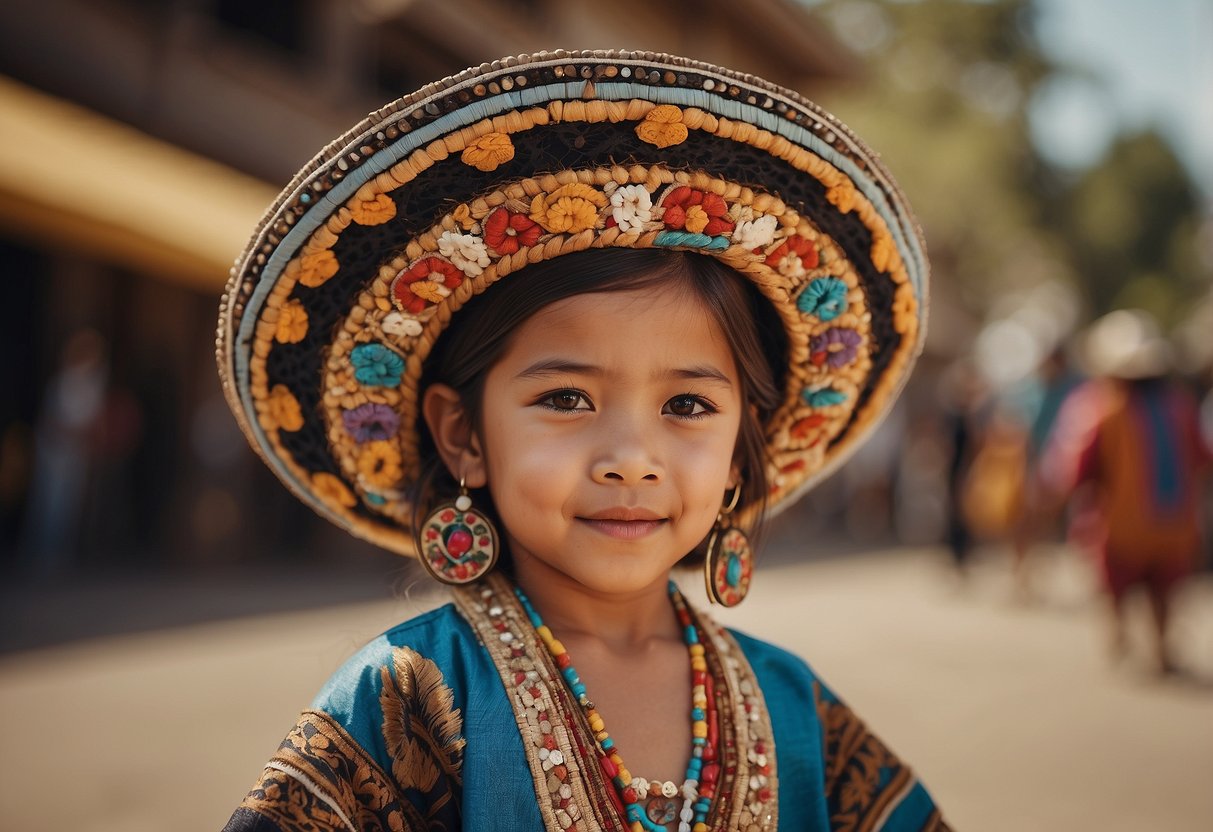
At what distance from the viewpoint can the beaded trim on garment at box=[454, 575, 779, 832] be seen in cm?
133

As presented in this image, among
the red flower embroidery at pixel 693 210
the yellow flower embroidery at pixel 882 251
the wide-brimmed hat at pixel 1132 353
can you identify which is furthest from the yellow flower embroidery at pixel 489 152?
the wide-brimmed hat at pixel 1132 353

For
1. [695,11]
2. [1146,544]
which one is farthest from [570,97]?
[695,11]

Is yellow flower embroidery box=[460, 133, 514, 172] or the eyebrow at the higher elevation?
yellow flower embroidery box=[460, 133, 514, 172]

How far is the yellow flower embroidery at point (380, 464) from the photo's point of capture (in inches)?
63.4

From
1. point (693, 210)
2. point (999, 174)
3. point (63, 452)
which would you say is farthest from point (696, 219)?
point (999, 174)

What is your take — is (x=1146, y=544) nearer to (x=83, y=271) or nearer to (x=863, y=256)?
(x=863, y=256)

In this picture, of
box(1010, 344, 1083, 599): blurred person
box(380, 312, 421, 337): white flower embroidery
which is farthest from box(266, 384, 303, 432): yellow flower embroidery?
box(1010, 344, 1083, 599): blurred person

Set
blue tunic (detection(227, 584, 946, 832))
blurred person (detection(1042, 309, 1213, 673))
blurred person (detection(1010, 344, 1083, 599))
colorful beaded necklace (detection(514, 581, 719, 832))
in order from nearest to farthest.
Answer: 1. blue tunic (detection(227, 584, 946, 832))
2. colorful beaded necklace (detection(514, 581, 719, 832))
3. blurred person (detection(1042, 309, 1213, 673))
4. blurred person (detection(1010, 344, 1083, 599))

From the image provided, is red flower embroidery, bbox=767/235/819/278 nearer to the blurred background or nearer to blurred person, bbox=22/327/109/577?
the blurred background

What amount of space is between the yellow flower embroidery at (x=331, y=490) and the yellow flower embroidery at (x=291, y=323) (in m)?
0.28

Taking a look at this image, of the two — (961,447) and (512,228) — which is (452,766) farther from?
(961,447)

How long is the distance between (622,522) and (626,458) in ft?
0.34

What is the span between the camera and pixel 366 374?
151cm

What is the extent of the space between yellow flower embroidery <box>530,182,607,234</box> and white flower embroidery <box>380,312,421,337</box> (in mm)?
266
